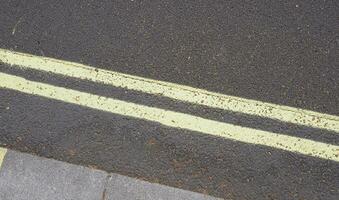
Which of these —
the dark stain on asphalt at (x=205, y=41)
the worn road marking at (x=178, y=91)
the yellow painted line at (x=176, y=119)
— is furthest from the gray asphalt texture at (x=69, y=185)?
the dark stain on asphalt at (x=205, y=41)

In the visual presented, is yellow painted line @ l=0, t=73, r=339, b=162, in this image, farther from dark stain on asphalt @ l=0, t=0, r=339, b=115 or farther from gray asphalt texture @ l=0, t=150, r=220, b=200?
gray asphalt texture @ l=0, t=150, r=220, b=200

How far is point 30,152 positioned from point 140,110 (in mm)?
982

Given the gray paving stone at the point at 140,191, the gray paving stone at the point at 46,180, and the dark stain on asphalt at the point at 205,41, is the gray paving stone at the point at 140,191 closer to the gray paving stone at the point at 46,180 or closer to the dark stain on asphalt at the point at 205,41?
the gray paving stone at the point at 46,180

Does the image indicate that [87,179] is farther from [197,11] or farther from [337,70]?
[337,70]

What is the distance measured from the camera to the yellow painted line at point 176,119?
10.7 ft

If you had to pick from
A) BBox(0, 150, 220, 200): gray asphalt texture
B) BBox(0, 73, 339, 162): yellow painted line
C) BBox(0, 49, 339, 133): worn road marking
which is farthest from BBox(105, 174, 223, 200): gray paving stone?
BBox(0, 49, 339, 133): worn road marking

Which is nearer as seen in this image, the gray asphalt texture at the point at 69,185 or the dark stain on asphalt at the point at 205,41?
the gray asphalt texture at the point at 69,185

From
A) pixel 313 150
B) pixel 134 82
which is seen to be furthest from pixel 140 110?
pixel 313 150

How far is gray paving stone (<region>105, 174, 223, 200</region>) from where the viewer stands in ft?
10.4

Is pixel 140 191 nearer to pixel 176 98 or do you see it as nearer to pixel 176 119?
pixel 176 119

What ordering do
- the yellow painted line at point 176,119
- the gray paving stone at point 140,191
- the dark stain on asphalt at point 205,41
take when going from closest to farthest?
the gray paving stone at point 140,191 < the yellow painted line at point 176,119 < the dark stain on asphalt at point 205,41

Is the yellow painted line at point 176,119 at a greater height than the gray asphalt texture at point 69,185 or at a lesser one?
greater

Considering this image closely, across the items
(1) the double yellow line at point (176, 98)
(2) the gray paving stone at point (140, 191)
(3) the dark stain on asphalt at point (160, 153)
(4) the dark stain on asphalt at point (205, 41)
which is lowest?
(2) the gray paving stone at point (140, 191)

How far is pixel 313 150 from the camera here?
325 centimetres
